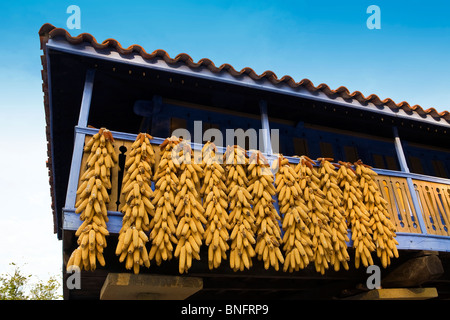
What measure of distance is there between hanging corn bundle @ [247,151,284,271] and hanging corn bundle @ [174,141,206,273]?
2.30 ft

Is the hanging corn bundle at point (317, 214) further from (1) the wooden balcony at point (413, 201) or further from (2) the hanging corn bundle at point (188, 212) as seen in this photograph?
(2) the hanging corn bundle at point (188, 212)

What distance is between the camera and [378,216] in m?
5.09

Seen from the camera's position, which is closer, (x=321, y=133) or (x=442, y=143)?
(x=321, y=133)

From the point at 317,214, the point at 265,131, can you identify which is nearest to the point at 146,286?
the point at 317,214

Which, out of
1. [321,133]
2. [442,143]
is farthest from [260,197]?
[442,143]

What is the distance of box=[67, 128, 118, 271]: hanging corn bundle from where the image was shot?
3.62m

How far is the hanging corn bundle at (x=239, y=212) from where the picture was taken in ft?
13.5

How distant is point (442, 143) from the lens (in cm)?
905

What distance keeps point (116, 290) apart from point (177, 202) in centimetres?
145

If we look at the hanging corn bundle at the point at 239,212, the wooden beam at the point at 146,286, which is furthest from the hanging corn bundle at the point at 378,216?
the wooden beam at the point at 146,286

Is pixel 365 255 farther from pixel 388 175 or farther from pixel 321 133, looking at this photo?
pixel 321 133

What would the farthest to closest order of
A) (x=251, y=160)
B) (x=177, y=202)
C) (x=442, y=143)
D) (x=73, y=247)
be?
(x=442, y=143) < (x=251, y=160) < (x=73, y=247) < (x=177, y=202)

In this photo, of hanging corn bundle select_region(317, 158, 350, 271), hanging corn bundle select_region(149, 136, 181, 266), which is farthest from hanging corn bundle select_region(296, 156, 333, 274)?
hanging corn bundle select_region(149, 136, 181, 266)

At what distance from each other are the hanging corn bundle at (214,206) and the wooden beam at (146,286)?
2.28 feet
